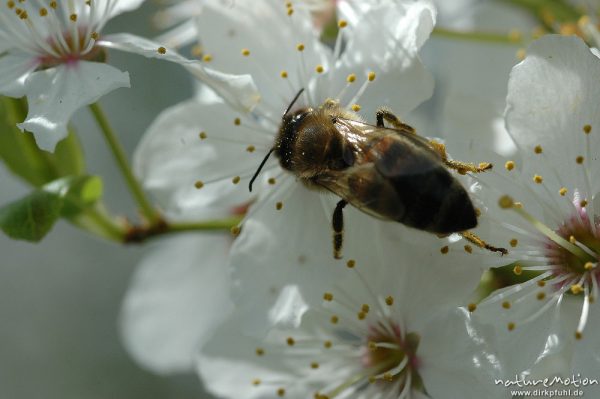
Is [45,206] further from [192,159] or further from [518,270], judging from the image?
[518,270]

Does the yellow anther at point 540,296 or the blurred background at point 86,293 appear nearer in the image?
the yellow anther at point 540,296

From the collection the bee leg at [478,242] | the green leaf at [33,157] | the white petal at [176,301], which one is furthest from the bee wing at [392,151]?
the white petal at [176,301]

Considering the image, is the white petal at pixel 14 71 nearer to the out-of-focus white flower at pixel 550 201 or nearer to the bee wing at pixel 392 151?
the bee wing at pixel 392 151

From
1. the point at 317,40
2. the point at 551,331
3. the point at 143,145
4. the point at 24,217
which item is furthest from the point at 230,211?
the point at 551,331

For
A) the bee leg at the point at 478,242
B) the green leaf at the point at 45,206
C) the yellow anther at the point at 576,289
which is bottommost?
the green leaf at the point at 45,206

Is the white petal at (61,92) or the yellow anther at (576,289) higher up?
the white petal at (61,92)

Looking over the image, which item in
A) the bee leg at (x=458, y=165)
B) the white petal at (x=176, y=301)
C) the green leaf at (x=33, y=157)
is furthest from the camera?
the white petal at (x=176, y=301)
